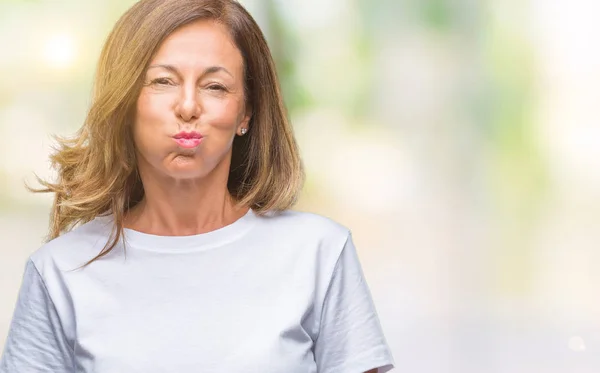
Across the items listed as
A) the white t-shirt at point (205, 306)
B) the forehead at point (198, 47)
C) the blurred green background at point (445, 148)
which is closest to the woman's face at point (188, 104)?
the forehead at point (198, 47)

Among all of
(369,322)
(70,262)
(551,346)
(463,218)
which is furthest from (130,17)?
(551,346)

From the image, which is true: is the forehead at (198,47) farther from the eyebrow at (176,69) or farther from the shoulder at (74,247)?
the shoulder at (74,247)

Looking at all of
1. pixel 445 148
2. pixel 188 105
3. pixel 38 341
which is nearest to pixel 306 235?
pixel 188 105

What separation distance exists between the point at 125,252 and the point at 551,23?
1204 mm

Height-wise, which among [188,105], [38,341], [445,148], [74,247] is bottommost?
[38,341]

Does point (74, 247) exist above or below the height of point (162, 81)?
below

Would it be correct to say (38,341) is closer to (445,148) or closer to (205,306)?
(205,306)

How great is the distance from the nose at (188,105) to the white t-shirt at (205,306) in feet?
0.61

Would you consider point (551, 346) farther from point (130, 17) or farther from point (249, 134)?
point (130, 17)

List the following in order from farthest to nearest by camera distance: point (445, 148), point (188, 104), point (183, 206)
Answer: point (445, 148) < point (183, 206) < point (188, 104)

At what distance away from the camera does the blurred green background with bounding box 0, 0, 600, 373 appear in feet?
7.06

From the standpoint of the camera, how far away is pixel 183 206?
1.42m

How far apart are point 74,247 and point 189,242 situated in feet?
0.56

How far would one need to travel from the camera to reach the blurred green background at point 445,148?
215 centimetres
